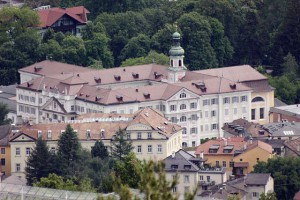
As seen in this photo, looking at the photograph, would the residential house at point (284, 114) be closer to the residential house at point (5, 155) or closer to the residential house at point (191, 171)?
the residential house at point (191, 171)

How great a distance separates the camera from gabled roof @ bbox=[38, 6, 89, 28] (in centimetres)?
11300

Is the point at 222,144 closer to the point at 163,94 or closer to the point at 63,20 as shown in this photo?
the point at 163,94

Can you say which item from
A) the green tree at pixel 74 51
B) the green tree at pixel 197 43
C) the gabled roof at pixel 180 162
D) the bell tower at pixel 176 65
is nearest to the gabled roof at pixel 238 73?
the bell tower at pixel 176 65

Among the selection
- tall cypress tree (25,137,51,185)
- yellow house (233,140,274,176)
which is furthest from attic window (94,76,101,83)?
yellow house (233,140,274,176)

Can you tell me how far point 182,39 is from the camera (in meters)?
105

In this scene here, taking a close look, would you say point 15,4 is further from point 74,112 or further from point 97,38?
point 74,112

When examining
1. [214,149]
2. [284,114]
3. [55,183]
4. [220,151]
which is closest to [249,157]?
[220,151]

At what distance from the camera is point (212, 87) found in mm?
89812

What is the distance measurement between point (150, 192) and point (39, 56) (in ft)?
230

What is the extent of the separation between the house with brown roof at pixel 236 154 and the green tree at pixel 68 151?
18.6ft

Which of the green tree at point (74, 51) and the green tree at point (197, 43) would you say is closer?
the green tree at point (197, 43)

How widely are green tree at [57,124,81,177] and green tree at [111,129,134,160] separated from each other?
1.69 metres

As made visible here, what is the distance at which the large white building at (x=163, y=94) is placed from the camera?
8738 cm

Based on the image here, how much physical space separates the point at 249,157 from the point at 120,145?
6.05 m
